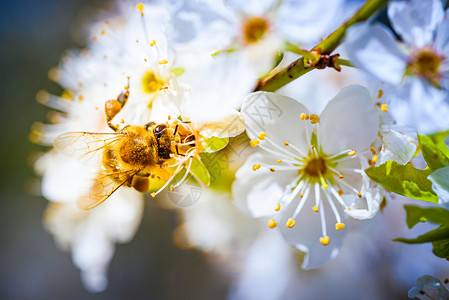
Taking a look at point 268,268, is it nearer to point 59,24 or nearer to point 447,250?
point 447,250

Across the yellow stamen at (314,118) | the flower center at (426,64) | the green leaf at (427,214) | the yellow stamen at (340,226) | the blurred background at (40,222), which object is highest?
the flower center at (426,64)

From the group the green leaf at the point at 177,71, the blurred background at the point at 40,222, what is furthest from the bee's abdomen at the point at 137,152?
the blurred background at the point at 40,222

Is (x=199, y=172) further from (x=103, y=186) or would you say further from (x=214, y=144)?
(x=103, y=186)

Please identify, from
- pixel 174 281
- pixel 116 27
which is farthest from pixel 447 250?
pixel 174 281

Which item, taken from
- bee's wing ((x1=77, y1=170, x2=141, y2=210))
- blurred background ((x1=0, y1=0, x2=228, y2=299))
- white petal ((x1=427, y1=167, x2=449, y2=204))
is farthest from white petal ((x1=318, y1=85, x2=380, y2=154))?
blurred background ((x1=0, y1=0, x2=228, y2=299))

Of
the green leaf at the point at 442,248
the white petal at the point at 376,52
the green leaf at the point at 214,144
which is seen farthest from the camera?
the green leaf at the point at 214,144

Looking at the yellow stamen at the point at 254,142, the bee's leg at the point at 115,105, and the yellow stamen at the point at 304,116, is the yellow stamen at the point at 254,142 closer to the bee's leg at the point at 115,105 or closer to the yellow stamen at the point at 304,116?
the yellow stamen at the point at 304,116

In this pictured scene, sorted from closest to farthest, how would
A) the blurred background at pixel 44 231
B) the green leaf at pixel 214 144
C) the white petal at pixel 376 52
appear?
the white petal at pixel 376 52
the green leaf at pixel 214 144
the blurred background at pixel 44 231

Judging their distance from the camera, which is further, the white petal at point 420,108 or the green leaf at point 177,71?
the green leaf at point 177,71
